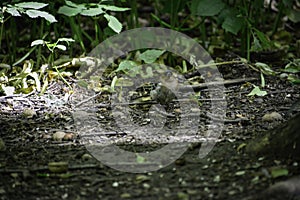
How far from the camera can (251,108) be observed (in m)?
1.74

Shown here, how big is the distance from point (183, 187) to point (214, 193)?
0.24ft

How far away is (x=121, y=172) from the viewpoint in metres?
1.31

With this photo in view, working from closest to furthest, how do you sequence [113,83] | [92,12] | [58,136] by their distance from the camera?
[58,136], [92,12], [113,83]

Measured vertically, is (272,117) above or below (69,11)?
below

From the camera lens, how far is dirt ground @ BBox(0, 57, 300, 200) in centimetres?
121

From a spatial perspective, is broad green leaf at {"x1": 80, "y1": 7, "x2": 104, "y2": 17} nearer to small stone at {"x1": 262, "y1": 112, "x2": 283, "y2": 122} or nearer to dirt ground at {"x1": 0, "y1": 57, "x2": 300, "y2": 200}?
dirt ground at {"x1": 0, "y1": 57, "x2": 300, "y2": 200}

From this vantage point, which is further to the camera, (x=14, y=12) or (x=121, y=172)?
(x=14, y=12)

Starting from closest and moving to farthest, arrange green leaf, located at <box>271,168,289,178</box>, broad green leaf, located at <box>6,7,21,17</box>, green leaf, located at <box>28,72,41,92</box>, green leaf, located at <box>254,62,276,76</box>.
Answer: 1. green leaf, located at <box>271,168,289,178</box>
2. broad green leaf, located at <box>6,7,21,17</box>
3. green leaf, located at <box>28,72,41,92</box>
4. green leaf, located at <box>254,62,276,76</box>

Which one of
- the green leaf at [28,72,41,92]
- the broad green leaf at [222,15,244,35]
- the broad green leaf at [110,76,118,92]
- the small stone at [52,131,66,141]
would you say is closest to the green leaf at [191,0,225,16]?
the broad green leaf at [222,15,244,35]

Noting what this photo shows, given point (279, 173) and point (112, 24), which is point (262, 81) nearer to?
point (112, 24)

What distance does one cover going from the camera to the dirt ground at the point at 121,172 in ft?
3.96

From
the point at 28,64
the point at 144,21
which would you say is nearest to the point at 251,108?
the point at 28,64

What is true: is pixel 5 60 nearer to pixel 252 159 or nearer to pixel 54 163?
pixel 54 163

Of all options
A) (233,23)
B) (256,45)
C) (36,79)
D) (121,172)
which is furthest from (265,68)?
(121,172)
